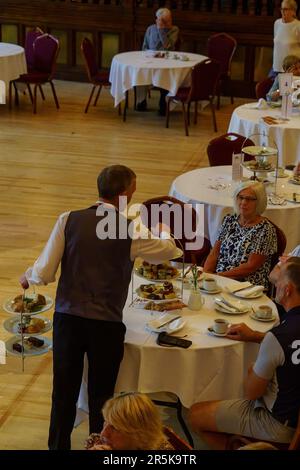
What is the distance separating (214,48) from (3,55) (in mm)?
2936

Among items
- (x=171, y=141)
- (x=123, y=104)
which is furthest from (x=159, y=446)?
(x=123, y=104)

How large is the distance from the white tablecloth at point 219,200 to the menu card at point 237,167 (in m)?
0.06

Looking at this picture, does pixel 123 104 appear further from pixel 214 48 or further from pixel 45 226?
pixel 45 226

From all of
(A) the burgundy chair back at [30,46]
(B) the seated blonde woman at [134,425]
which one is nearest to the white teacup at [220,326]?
(B) the seated blonde woman at [134,425]

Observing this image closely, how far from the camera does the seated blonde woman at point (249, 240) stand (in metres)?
5.23

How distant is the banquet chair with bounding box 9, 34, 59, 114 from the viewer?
11.7m

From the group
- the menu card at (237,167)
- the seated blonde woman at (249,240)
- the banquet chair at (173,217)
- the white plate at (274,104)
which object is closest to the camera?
the seated blonde woman at (249,240)

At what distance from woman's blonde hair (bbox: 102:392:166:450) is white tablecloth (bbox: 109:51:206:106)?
27.0ft

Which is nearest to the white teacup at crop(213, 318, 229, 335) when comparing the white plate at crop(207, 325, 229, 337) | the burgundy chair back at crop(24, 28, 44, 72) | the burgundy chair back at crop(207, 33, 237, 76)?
the white plate at crop(207, 325, 229, 337)

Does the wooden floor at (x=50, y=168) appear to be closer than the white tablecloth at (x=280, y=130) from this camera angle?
Yes

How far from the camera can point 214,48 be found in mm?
12203

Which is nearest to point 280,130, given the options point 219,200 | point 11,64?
point 219,200

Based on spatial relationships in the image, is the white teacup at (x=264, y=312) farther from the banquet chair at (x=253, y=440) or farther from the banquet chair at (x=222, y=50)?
the banquet chair at (x=222, y=50)
